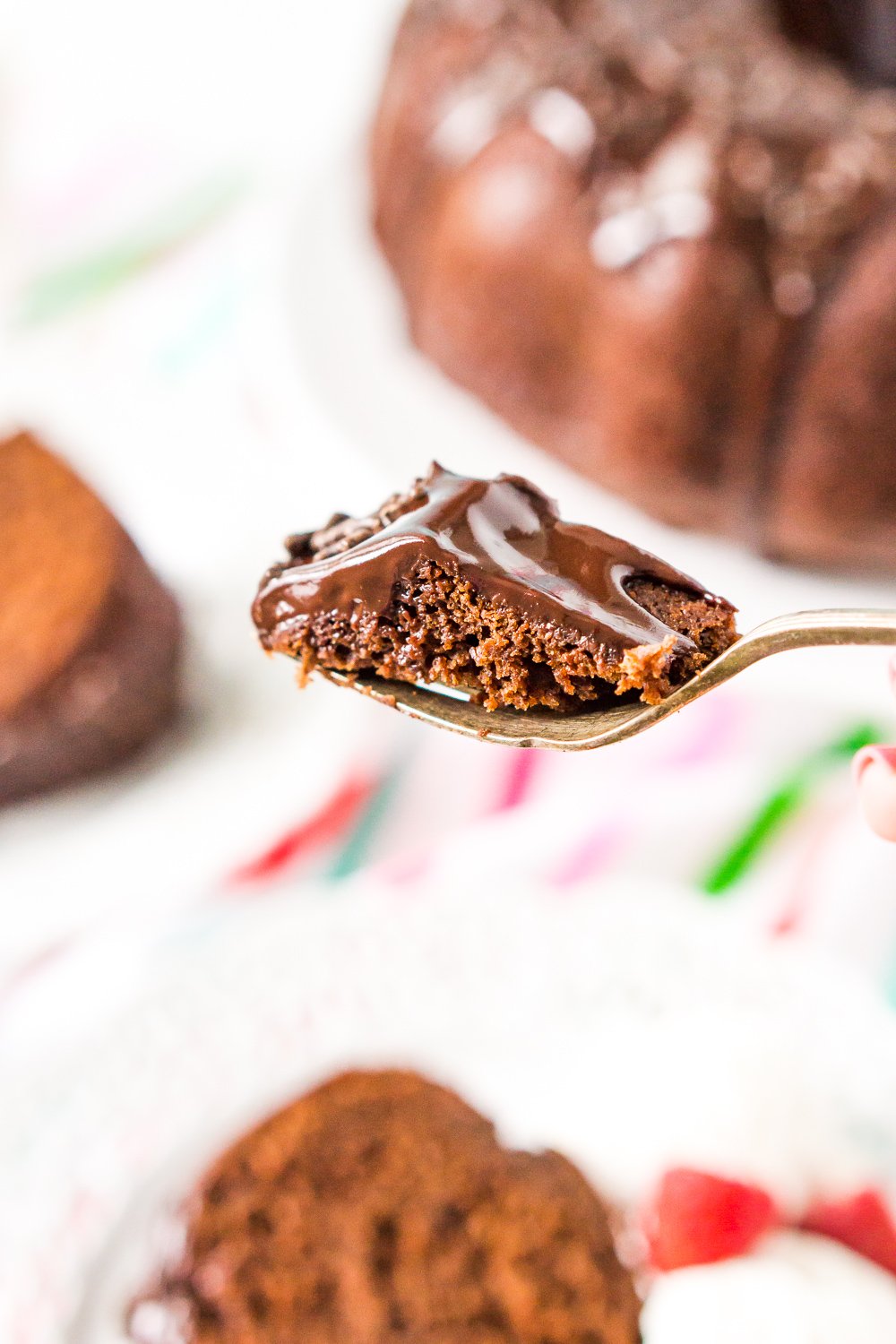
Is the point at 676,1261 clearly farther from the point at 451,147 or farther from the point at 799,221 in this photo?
the point at 451,147

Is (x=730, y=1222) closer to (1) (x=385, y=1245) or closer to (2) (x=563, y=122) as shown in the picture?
(1) (x=385, y=1245)

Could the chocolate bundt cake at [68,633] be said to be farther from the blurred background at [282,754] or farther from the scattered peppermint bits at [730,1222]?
the scattered peppermint bits at [730,1222]

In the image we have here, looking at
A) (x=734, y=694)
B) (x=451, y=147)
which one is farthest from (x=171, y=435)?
(x=734, y=694)

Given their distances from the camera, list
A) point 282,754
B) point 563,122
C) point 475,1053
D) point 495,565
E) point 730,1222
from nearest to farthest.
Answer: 1. point 495,565
2. point 730,1222
3. point 475,1053
4. point 563,122
5. point 282,754

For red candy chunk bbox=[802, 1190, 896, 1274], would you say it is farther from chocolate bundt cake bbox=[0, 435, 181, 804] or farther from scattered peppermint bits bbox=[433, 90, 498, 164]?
scattered peppermint bits bbox=[433, 90, 498, 164]

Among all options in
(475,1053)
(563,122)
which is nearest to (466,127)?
(563,122)

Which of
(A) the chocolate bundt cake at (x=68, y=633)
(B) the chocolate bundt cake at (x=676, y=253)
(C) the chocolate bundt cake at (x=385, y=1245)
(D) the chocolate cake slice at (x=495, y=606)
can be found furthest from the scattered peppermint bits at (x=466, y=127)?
(C) the chocolate bundt cake at (x=385, y=1245)

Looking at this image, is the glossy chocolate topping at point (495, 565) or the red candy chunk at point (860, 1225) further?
the red candy chunk at point (860, 1225)
